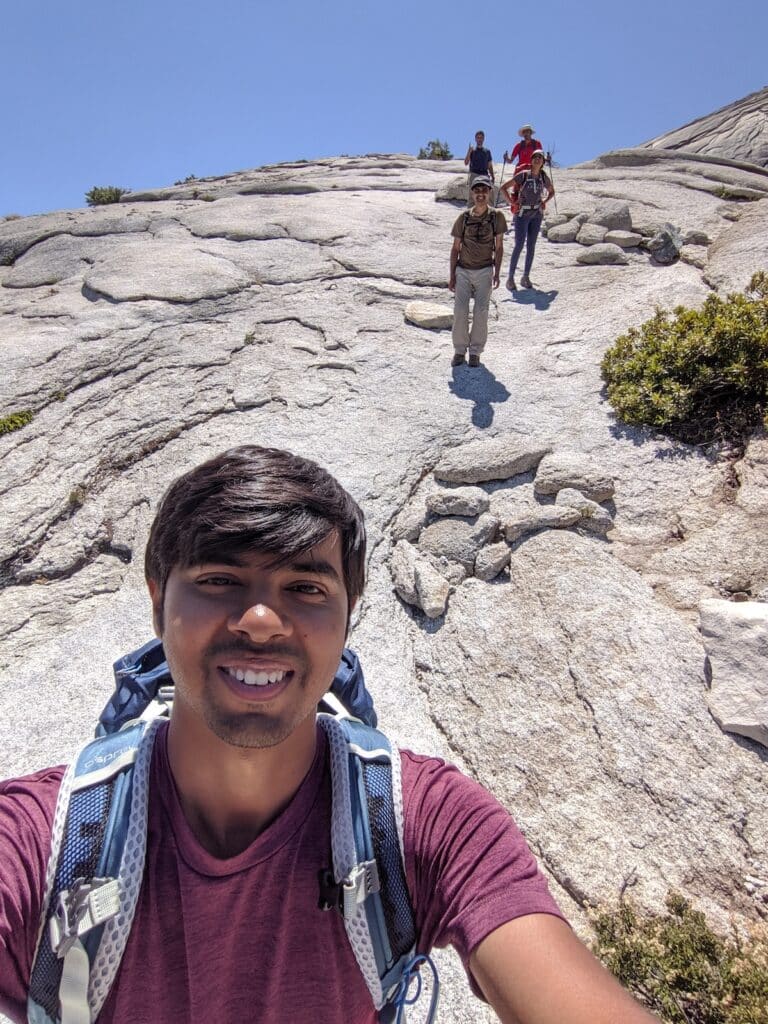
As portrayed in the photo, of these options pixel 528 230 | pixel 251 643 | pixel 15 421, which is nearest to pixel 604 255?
pixel 528 230

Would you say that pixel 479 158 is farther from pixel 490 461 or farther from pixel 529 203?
pixel 490 461

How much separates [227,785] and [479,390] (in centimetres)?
686

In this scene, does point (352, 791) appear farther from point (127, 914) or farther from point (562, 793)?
point (562, 793)

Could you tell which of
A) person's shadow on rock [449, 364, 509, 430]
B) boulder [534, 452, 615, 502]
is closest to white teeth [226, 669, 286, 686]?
boulder [534, 452, 615, 502]

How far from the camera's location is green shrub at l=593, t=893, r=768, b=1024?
2.78 m

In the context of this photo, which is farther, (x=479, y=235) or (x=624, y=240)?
(x=624, y=240)

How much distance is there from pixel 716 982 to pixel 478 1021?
3.67ft

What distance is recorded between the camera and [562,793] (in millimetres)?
3920

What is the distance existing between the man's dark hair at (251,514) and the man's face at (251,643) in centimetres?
5

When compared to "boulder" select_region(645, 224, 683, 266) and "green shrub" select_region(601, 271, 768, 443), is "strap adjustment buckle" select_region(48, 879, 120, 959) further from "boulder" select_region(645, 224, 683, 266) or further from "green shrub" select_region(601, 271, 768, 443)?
"boulder" select_region(645, 224, 683, 266)

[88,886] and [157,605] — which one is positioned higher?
[157,605]

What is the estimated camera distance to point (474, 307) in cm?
829

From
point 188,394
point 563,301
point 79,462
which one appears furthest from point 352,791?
point 563,301

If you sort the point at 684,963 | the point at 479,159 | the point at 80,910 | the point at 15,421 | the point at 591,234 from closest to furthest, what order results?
the point at 80,910
the point at 684,963
the point at 15,421
the point at 591,234
the point at 479,159
